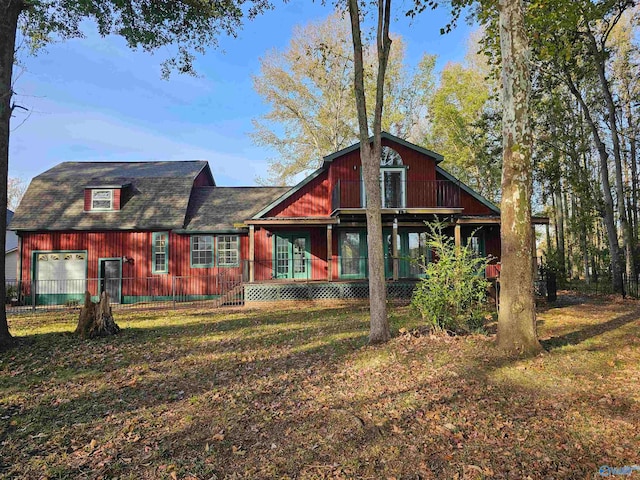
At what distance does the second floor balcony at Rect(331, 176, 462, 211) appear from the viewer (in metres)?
17.5

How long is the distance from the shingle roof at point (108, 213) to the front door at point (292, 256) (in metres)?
4.85

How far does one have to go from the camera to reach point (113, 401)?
539cm

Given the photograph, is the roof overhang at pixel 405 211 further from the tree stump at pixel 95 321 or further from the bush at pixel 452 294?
the tree stump at pixel 95 321

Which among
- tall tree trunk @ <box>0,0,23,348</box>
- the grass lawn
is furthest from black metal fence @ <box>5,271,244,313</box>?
the grass lawn

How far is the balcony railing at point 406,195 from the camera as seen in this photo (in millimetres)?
17453

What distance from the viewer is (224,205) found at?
20625 mm

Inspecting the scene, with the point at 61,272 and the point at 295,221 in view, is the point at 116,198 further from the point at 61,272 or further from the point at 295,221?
the point at 295,221

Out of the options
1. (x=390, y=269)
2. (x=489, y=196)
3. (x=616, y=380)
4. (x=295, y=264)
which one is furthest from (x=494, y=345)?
(x=489, y=196)

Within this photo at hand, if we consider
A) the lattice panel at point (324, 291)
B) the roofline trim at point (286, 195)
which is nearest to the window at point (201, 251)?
the roofline trim at point (286, 195)

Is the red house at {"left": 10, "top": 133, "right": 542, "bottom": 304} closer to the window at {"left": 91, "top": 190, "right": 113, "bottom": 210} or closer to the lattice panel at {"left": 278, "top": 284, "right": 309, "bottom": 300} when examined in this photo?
the window at {"left": 91, "top": 190, "right": 113, "bottom": 210}

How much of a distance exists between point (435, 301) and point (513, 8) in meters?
5.42

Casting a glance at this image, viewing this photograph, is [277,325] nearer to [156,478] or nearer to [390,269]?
[156,478]

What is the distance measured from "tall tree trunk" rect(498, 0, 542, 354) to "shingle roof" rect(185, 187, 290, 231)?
1422 cm

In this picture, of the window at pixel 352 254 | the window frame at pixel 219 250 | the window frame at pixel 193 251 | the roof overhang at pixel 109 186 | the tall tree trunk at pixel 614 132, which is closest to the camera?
the tall tree trunk at pixel 614 132
